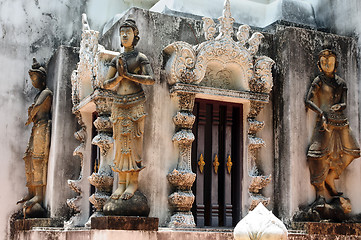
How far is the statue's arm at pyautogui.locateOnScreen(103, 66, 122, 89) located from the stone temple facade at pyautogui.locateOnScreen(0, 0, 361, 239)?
0.18 metres

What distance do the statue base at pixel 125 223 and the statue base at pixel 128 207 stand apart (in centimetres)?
13

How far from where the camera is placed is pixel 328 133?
896 cm

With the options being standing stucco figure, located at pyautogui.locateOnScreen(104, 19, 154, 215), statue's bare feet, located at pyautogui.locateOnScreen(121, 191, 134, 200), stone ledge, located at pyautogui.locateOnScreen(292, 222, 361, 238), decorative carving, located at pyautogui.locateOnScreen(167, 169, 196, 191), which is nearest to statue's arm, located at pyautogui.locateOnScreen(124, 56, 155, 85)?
standing stucco figure, located at pyautogui.locateOnScreen(104, 19, 154, 215)

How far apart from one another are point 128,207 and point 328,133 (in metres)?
3.32

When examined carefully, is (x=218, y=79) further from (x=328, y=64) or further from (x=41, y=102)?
(x=41, y=102)

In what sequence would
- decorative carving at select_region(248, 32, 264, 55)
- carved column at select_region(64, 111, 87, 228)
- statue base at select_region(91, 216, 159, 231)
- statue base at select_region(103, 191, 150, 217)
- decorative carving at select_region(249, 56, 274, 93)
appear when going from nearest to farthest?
statue base at select_region(91, 216, 159, 231), statue base at select_region(103, 191, 150, 217), decorative carving at select_region(249, 56, 274, 93), decorative carving at select_region(248, 32, 264, 55), carved column at select_region(64, 111, 87, 228)

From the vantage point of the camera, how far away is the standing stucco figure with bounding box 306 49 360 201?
A: 891 centimetres

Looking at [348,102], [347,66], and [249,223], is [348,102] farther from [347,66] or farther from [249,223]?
[249,223]

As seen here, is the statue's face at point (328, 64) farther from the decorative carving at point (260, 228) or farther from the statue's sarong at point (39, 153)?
the decorative carving at point (260, 228)

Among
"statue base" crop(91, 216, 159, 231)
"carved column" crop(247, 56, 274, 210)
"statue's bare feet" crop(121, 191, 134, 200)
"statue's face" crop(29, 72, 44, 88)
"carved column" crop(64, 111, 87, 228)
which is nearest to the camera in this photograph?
"statue base" crop(91, 216, 159, 231)

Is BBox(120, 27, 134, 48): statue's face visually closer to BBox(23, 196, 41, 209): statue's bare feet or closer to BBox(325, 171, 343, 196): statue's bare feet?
BBox(23, 196, 41, 209): statue's bare feet

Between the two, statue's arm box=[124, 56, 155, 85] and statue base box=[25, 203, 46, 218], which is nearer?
statue's arm box=[124, 56, 155, 85]

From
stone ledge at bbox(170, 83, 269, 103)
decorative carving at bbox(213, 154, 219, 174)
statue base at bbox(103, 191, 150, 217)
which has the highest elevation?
stone ledge at bbox(170, 83, 269, 103)

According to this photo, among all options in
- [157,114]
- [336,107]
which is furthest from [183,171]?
[336,107]
